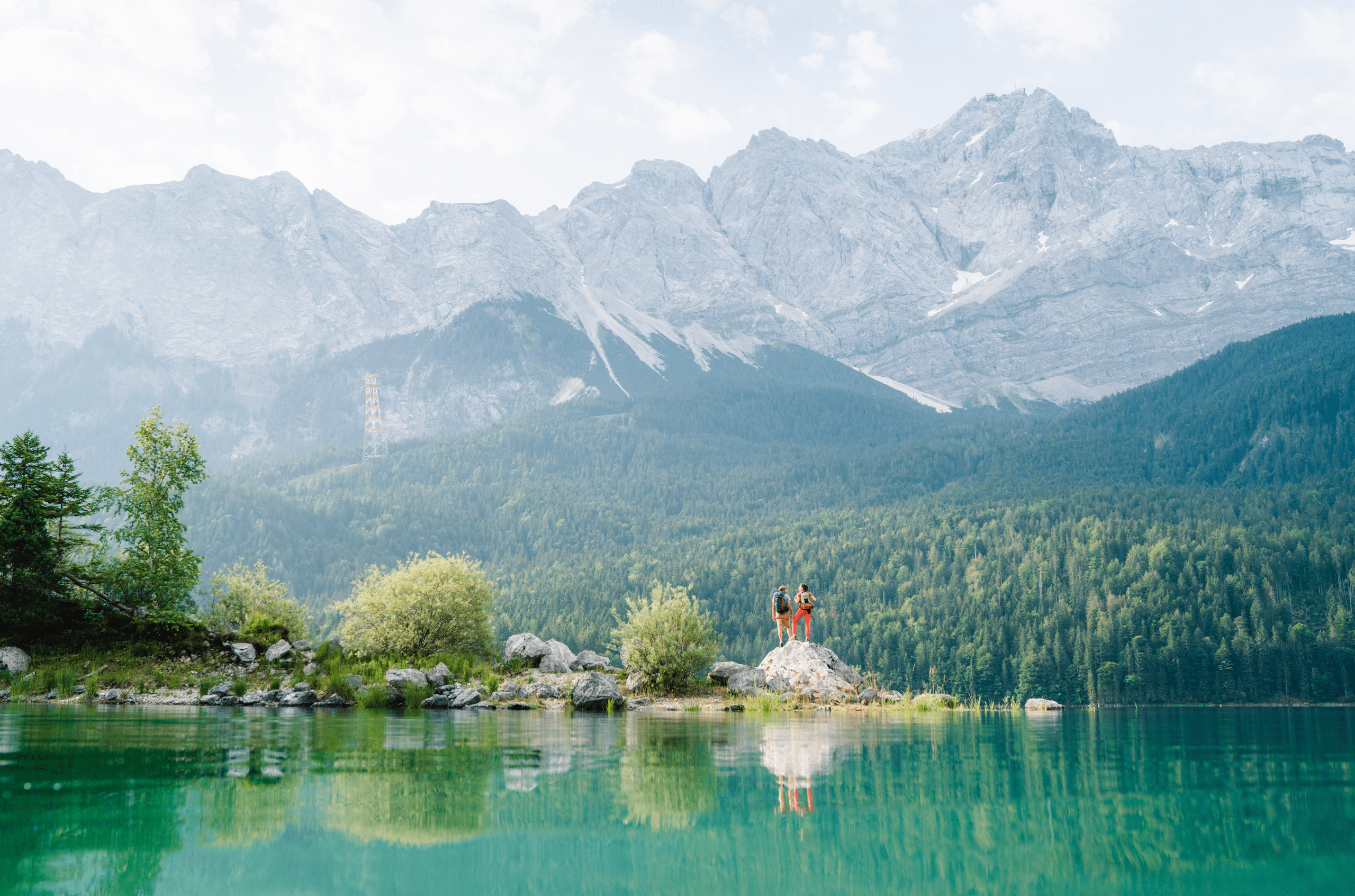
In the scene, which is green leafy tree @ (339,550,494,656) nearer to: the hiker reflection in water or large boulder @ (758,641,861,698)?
large boulder @ (758,641,861,698)

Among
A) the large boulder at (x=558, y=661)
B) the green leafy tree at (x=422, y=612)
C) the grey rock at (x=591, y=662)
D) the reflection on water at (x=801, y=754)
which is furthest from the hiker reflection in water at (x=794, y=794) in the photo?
the green leafy tree at (x=422, y=612)

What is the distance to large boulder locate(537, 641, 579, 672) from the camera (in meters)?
42.0

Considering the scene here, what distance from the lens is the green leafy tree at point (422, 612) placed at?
41.9 metres

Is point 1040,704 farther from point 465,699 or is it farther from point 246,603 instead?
point 246,603

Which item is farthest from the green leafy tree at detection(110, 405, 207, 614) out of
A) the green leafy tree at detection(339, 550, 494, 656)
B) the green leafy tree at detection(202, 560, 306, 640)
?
the green leafy tree at detection(339, 550, 494, 656)

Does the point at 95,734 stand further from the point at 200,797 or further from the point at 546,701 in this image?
the point at 546,701

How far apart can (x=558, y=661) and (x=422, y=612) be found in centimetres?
674

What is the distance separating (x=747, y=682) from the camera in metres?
37.1

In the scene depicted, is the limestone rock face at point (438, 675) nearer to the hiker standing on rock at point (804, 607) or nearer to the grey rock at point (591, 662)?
the grey rock at point (591, 662)

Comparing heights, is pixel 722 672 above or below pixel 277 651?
below

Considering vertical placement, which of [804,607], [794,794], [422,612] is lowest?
[794,794]

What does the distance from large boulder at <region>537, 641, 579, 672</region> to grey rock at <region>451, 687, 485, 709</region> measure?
7.52 metres

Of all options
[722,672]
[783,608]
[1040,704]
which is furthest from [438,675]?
[1040,704]

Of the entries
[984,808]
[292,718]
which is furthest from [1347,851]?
[292,718]
